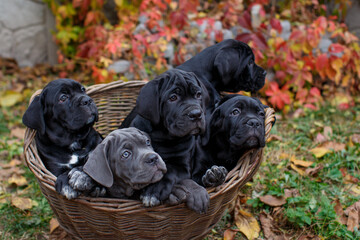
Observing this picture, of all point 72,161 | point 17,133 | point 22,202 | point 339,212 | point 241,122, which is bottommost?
point 17,133

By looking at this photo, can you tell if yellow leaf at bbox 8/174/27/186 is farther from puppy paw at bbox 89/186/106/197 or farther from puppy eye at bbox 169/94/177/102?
puppy eye at bbox 169/94/177/102

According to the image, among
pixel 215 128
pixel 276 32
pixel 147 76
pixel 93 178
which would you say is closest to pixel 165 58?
pixel 147 76

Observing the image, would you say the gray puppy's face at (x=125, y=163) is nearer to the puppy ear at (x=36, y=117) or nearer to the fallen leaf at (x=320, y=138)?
the puppy ear at (x=36, y=117)

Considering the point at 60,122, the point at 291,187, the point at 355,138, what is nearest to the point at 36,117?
the point at 60,122

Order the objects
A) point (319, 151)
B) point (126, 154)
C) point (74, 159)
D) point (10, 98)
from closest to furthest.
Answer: point (126, 154) < point (74, 159) < point (319, 151) < point (10, 98)

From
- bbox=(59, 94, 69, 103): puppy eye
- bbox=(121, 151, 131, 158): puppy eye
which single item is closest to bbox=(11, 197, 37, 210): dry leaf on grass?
bbox=(59, 94, 69, 103): puppy eye

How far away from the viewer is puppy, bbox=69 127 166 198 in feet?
8.61

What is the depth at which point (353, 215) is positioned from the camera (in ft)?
11.8

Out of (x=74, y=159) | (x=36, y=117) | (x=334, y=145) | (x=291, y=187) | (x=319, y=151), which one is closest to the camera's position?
(x=36, y=117)

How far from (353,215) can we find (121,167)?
225 centimetres

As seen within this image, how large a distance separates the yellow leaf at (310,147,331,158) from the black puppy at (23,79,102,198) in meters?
2.77

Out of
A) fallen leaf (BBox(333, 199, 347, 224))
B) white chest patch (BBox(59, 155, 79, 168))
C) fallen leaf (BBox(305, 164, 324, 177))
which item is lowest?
fallen leaf (BBox(305, 164, 324, 177))

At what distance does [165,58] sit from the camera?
6387 mm

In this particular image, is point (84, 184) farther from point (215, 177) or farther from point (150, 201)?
point (215, 177)
